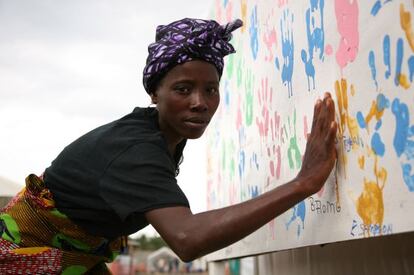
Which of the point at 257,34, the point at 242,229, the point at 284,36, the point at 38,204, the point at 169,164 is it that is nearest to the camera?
the point at 242,229

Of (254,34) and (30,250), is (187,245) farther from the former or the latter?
(254,34)

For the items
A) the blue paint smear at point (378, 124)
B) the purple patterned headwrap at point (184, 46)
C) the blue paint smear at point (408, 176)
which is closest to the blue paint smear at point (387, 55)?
the blue paint smear at point (378, 124)

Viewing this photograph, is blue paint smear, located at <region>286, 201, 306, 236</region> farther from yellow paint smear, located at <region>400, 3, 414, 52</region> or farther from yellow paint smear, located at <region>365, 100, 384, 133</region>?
yellow paint smear, located at <region>400, 3, 414, 52</region>

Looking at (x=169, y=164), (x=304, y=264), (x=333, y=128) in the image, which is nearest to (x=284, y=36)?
(x=333, y=128)

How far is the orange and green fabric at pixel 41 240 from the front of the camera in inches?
65.1

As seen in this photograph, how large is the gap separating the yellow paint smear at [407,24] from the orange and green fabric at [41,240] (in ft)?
3.37

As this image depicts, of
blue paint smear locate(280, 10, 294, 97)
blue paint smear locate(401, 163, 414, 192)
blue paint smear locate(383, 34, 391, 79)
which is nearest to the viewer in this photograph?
blue paint smear locate(401, 163, 414, 192)

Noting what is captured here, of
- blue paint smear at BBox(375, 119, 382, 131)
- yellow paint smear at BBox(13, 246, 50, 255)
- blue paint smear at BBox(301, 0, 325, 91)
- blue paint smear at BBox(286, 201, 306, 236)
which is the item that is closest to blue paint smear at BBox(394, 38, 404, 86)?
blue paint smear at BBox(375, 119, 382, 131)

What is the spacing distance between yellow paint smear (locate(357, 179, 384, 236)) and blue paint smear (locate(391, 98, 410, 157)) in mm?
130

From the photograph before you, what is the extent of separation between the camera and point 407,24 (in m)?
1.24

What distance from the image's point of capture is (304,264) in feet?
8.17

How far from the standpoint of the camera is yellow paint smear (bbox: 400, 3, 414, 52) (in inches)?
48.0

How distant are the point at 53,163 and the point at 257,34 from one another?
1.12 meters

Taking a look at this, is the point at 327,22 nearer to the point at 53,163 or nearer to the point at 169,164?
the point at 169,164
